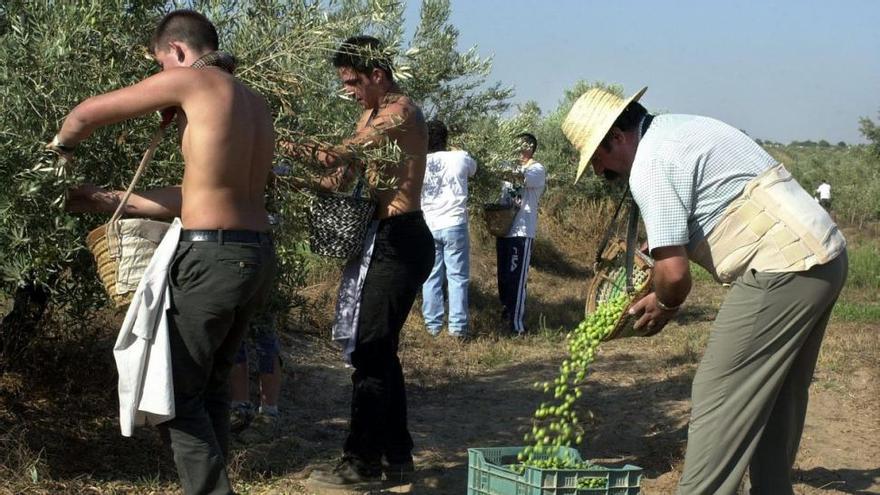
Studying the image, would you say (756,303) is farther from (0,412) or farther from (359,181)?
(0,412)

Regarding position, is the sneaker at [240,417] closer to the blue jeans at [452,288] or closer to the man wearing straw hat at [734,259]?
the man wearing straw hat at [734,259]

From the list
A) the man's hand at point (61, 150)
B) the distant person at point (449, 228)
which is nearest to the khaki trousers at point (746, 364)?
the man's hand at point (61, 150)

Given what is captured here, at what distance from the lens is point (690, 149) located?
4176mm

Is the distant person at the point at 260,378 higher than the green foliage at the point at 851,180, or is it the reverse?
the green foliage at the point at 851,180

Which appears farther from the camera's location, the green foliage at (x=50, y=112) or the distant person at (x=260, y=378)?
the distant person at (x=260, y=378)

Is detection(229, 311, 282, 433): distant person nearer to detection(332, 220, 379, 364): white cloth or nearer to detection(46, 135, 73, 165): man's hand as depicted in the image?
detection(332, 220, 379, 364): white cloth

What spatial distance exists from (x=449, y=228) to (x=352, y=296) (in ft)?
15.5

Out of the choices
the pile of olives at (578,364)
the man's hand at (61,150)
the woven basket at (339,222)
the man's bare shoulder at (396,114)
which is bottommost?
the pile of olives at (578,364)

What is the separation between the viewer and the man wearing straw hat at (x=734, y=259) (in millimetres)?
4152

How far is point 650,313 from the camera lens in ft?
14.6

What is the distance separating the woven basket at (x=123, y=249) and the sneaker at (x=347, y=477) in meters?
1.70

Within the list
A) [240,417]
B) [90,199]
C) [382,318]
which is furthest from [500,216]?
[90,199]

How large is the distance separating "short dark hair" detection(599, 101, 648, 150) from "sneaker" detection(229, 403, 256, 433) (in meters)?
2.58

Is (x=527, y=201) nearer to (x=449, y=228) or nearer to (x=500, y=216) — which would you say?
(x=500, y=216)
